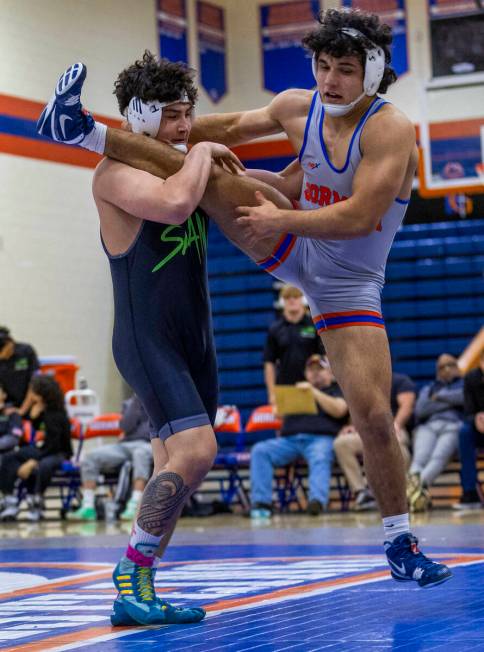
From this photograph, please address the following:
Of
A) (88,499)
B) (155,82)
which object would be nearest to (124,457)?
(88,499)

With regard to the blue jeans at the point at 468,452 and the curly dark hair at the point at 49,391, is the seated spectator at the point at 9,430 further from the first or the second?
the blue jeans at the point at 468,452

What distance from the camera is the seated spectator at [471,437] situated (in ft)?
29.6

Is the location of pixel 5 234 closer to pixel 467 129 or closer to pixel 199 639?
pixel 467 129

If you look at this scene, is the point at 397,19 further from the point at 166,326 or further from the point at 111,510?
the point at 166,326

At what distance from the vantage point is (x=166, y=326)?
3.62 m

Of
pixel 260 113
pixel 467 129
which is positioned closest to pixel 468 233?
pixel 467 129

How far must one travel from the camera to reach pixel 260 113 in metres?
4.35

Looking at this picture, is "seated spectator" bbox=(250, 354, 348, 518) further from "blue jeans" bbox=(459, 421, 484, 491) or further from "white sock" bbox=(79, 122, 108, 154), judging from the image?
"white sock" bbox=(79, 122, 108, 154)

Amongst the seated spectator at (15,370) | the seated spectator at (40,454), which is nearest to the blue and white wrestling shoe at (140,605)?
the seated spectator at (40,454)

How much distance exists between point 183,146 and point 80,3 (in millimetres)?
10733

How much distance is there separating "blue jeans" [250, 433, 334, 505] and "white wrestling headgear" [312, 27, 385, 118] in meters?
5.59

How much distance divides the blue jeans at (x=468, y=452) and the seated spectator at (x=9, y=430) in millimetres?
3951

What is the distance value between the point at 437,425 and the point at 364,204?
6014 mm

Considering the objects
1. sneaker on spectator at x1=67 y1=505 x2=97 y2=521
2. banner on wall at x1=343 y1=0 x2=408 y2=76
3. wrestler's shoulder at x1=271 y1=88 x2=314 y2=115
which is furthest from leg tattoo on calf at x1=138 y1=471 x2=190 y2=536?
banner on wall at x1=343 y1=0 x2=408 y2=76
